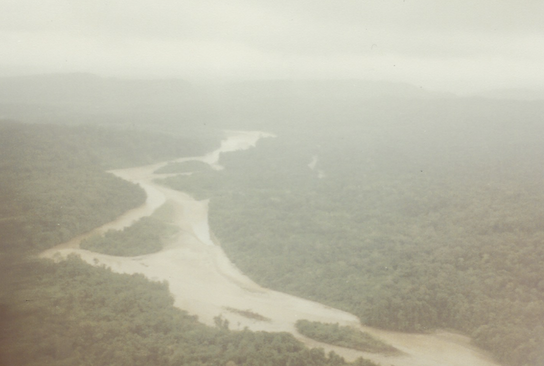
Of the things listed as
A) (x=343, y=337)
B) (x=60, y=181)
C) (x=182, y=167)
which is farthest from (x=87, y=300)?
(x=182, y=167)

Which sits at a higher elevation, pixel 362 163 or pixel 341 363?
pixel 362 163

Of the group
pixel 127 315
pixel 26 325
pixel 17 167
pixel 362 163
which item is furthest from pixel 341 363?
pixel 362 163

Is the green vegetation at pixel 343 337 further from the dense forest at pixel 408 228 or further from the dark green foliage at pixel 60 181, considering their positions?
the dark green foliage at pixel 60 181

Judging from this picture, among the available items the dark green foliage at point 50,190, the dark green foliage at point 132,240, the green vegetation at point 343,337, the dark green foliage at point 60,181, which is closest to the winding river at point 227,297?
the green vegetation at point 343,337

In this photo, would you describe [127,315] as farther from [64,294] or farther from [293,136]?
[293,136]

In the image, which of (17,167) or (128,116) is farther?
(128,116)

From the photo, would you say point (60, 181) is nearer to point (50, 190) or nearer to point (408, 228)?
point (50, 190)

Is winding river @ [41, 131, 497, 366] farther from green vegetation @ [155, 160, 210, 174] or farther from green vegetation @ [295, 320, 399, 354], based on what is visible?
green vegetation @ [155, 160, 210, 174]
